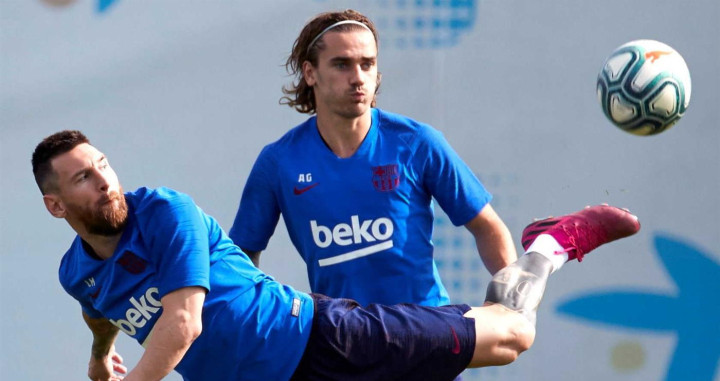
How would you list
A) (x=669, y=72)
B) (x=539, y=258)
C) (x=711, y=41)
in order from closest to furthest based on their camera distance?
1. (x=539, y=258)
2. (x=669, y=72)
3. (x=711, y=41)

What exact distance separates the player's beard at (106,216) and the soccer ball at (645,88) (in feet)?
6.36

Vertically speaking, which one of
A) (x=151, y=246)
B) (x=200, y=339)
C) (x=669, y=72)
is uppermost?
(x=669, y=72)

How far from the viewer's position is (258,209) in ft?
14.2

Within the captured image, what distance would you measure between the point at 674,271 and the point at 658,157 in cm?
54

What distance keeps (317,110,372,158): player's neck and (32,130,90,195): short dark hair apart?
0.96 metres

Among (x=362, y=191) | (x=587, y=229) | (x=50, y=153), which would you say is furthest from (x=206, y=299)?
(x=587, y=229)

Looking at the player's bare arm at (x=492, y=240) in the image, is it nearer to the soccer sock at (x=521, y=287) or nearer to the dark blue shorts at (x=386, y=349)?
the soccer sock at (x=521, y=287)

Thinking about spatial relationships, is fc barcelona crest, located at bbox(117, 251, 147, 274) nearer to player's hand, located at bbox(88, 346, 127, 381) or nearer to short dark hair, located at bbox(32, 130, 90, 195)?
short dark hair, located at bbox(32, 130, 90, 195)

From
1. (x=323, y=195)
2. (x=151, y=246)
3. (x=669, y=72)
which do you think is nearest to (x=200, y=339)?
(x=151, y=246)

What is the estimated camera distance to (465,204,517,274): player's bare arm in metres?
Result: 4.21

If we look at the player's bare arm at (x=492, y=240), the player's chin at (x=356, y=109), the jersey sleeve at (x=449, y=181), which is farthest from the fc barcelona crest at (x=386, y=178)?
the player's bare arm at (x=492, y=240)

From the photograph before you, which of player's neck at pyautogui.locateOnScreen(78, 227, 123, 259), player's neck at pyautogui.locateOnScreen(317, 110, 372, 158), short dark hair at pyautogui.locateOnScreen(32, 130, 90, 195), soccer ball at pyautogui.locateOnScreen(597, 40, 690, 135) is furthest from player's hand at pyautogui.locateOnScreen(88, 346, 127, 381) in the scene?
soccer ball at pyautogui.locateOnScreen(597, 40, 690, 135)

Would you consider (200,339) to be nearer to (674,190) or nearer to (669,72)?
(669,72)

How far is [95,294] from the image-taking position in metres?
3.67
